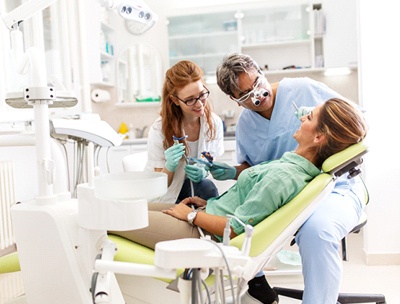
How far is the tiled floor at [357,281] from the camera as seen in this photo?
2.01m

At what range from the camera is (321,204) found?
142 cm

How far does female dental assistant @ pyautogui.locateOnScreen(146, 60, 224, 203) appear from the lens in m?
1.66

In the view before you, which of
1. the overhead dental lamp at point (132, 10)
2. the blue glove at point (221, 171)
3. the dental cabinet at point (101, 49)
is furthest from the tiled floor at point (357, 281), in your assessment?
the dental cabinet at point (101, 49)

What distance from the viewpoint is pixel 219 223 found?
48.1 inches

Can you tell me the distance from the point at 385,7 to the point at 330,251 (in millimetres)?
1679

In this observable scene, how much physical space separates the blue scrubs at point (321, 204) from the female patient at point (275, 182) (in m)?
0.20

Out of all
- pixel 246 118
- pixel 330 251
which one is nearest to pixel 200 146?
pixel 246 118

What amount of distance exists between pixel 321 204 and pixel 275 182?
34 centimetres

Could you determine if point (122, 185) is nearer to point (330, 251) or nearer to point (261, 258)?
point (261, 258)

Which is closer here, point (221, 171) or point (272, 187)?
point (272, 187)

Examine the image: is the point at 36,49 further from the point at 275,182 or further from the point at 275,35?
the point at 275,35

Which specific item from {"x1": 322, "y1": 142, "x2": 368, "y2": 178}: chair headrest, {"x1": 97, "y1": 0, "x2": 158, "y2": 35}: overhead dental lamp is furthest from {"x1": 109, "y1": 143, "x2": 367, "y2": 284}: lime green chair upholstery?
{"x1": 97, "y1": 0, "x2": 158, "y2": 35}: overhead dental lamp

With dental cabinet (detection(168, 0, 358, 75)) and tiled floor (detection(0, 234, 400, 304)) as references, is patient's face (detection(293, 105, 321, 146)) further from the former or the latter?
dental cabinet (detection(168, 0, 358, 75))

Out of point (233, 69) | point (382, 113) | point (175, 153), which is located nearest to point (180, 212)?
point (175, 153)
